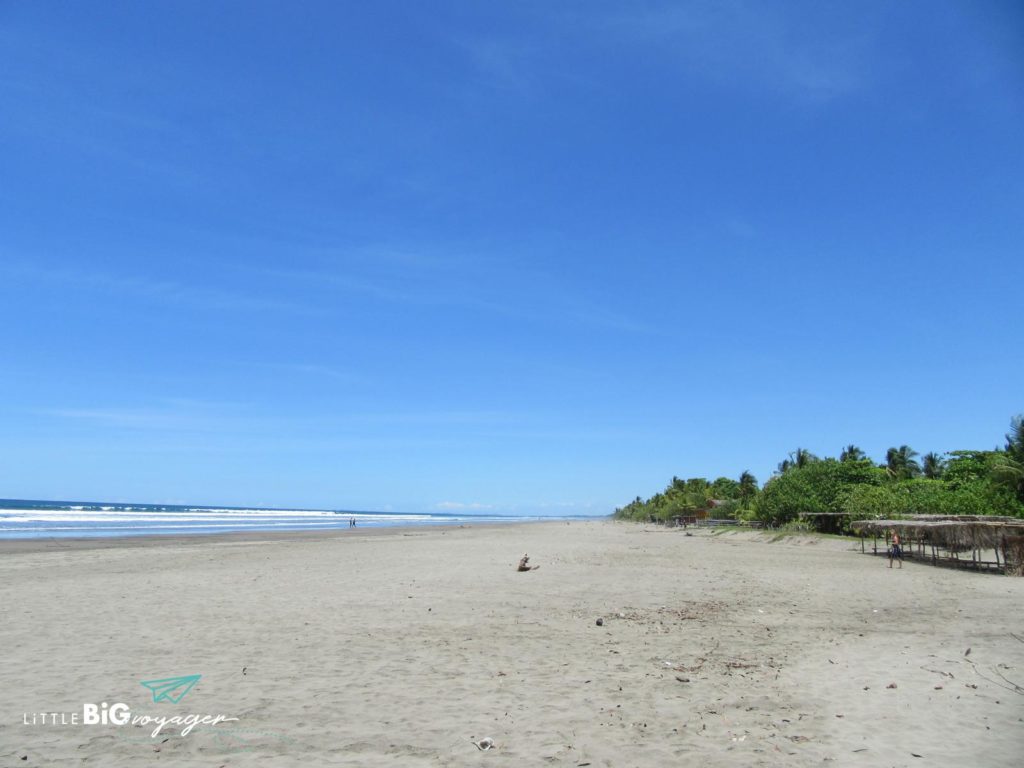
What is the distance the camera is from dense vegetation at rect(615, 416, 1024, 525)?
39.7m

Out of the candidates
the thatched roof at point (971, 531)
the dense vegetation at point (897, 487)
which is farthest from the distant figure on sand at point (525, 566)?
the dense vegetation at point (897, 487)

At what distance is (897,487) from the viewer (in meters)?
53.3

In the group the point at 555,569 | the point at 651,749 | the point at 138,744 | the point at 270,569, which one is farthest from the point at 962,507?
the point at 138,744

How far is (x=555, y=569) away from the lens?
22.2 metres

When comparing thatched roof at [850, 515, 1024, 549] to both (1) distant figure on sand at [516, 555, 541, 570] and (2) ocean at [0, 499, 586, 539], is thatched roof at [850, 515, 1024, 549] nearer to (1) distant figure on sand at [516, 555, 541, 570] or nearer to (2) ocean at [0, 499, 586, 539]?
(1) distant figure on sand at [516, 555, 541, 570]

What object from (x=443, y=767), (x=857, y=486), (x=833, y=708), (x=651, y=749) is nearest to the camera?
(x=443, y=767)

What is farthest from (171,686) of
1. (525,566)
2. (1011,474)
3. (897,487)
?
(897,487)

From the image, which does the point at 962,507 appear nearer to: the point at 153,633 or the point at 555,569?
the point at 555,569

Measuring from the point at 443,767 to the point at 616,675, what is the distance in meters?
3.46

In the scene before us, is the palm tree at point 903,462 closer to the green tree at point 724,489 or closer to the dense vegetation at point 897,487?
the dense vegetation at point 897,487

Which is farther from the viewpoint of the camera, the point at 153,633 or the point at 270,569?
the point at 270,569

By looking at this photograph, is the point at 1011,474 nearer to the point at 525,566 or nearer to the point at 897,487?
the point at 897,487

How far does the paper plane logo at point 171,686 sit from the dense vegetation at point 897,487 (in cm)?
4261

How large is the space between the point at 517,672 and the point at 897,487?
5538cm
